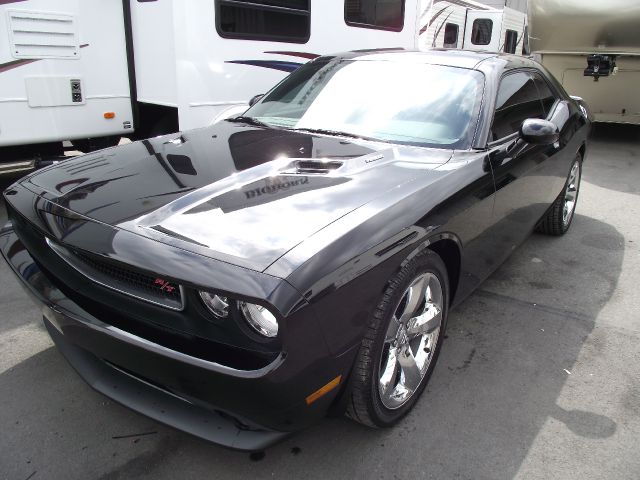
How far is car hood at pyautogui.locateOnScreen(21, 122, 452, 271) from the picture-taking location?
1940 millimetres

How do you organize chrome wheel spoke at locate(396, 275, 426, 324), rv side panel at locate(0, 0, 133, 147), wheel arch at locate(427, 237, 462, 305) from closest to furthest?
chrome wheel spoke at locate(396, 275, 426, 324) → wheel arch at locate(427, 237, 462, 305) → rv side panel at locate(0, 0, 133, 147)

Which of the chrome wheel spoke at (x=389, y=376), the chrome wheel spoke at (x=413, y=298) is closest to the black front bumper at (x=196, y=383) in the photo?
the chrome wheel spoke at (x=389, y=376)

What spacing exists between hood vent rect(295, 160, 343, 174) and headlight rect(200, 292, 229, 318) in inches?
35.3

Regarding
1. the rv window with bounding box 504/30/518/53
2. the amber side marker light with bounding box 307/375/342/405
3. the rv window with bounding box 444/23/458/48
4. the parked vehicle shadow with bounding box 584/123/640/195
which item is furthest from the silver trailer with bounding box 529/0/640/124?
the amber side marker light with bounding box 307/375/342/405

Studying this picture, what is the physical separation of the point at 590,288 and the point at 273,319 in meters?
3.00

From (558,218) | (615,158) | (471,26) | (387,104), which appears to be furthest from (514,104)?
(471,26)

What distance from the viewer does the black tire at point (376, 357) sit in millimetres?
2078

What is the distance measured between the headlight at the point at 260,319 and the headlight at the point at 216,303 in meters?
0.07

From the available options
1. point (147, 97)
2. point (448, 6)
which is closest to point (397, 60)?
point (147, 97)

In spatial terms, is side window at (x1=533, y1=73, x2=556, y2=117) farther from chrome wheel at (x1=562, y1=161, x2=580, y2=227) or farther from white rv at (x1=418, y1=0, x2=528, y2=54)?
white rv at (x1=418, y1=0, x2=528, y2=54)

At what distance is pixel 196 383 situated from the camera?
1.81 metres

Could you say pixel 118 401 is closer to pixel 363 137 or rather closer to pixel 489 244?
pixel 363 137

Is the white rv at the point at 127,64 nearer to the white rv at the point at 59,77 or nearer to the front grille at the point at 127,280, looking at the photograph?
the white rv at the point at 59,77

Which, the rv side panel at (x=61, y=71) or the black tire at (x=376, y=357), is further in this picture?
the rv side panel at (x=61, y=71)
